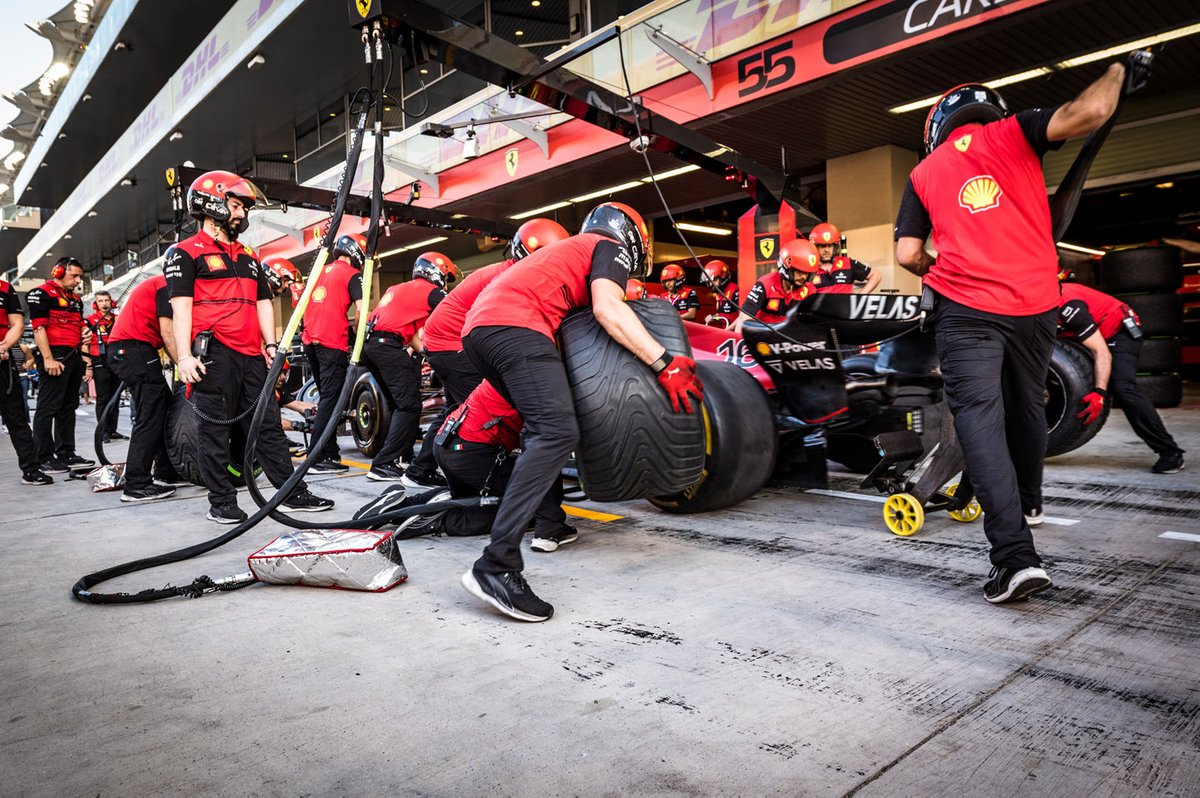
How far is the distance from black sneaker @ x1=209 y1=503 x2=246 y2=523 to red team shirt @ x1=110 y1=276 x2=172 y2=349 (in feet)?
5.71

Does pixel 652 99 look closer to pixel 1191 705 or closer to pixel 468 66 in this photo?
pixel 468 66

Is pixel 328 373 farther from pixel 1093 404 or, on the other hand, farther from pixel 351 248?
pixel 1093 404

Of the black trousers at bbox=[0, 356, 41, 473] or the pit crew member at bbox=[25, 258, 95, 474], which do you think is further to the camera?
the pit crew member at bbox=[25, 258, 95, 474]

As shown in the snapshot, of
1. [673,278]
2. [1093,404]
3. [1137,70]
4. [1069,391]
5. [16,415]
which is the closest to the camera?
[1137,70]

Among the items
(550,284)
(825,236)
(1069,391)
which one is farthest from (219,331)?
(1069,391)

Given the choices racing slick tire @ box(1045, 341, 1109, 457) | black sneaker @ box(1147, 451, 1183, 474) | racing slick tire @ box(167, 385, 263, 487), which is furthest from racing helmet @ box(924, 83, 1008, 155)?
racing slick tire @ box(167, 385, 263, 487)

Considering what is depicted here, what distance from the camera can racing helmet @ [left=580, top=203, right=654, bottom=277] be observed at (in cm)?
295

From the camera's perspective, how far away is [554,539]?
351 cm

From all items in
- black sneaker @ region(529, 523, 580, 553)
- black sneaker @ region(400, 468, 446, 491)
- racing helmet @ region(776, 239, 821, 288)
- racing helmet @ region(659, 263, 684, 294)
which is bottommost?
black sneaker @ region(529, 523, 580, 553)

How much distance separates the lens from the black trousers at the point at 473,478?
364 centimetres

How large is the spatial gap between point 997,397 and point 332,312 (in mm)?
5072

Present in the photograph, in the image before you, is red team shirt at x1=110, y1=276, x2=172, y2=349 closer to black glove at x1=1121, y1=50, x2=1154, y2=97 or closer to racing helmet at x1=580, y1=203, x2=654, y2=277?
racing helmet at x1=580, y1=203, x2=654, y2=277

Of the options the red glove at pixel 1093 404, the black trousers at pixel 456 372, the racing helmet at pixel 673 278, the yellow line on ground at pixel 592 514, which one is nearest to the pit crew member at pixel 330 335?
the black trousers at pixel 456 372

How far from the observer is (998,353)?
8.62 feet
